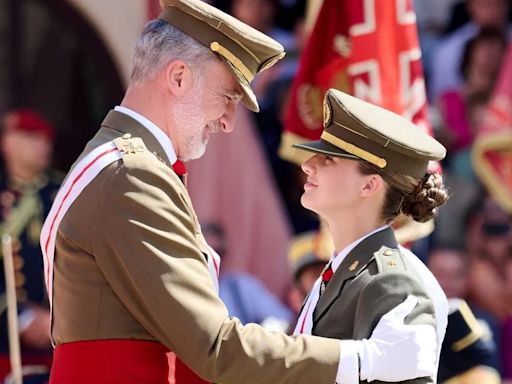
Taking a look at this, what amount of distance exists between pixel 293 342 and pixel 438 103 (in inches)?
165

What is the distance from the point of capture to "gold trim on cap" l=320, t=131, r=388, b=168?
3113 millimetres

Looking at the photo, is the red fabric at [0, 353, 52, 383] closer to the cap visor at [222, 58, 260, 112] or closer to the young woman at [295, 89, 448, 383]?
the young woman at [295, 89, 448, 383]

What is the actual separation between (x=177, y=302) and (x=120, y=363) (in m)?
0.20

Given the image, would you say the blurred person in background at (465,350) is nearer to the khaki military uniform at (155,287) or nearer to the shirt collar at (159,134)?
the khaki military uniform at (155,287)

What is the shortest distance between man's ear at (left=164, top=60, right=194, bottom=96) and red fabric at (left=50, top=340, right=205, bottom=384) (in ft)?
1.95

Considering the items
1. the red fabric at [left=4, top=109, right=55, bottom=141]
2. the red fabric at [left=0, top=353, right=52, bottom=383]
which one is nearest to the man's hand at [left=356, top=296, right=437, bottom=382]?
the red fabric at [left=0, top=353, right=52, bottom=383]

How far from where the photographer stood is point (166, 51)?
3.05 m

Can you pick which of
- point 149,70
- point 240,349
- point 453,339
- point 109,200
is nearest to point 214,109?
point 149,70

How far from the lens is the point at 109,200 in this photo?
2896mm

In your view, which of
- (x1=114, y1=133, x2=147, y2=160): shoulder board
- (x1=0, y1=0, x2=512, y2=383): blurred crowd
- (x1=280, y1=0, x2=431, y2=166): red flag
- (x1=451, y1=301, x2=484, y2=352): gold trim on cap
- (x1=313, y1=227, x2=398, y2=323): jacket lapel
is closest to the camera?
(x1=114, y1=133, x2=147, y2=160): shoulder board

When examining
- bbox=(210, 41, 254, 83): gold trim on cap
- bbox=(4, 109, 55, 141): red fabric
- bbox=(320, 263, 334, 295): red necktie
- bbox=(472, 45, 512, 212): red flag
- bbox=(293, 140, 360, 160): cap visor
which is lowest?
bbox=(4, 109, 55, 141): red fabric

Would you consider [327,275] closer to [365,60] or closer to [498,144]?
[365,60]

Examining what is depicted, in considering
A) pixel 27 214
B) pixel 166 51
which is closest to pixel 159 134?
pixel 166 51

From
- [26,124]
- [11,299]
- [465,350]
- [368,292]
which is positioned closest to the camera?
[368,292]
